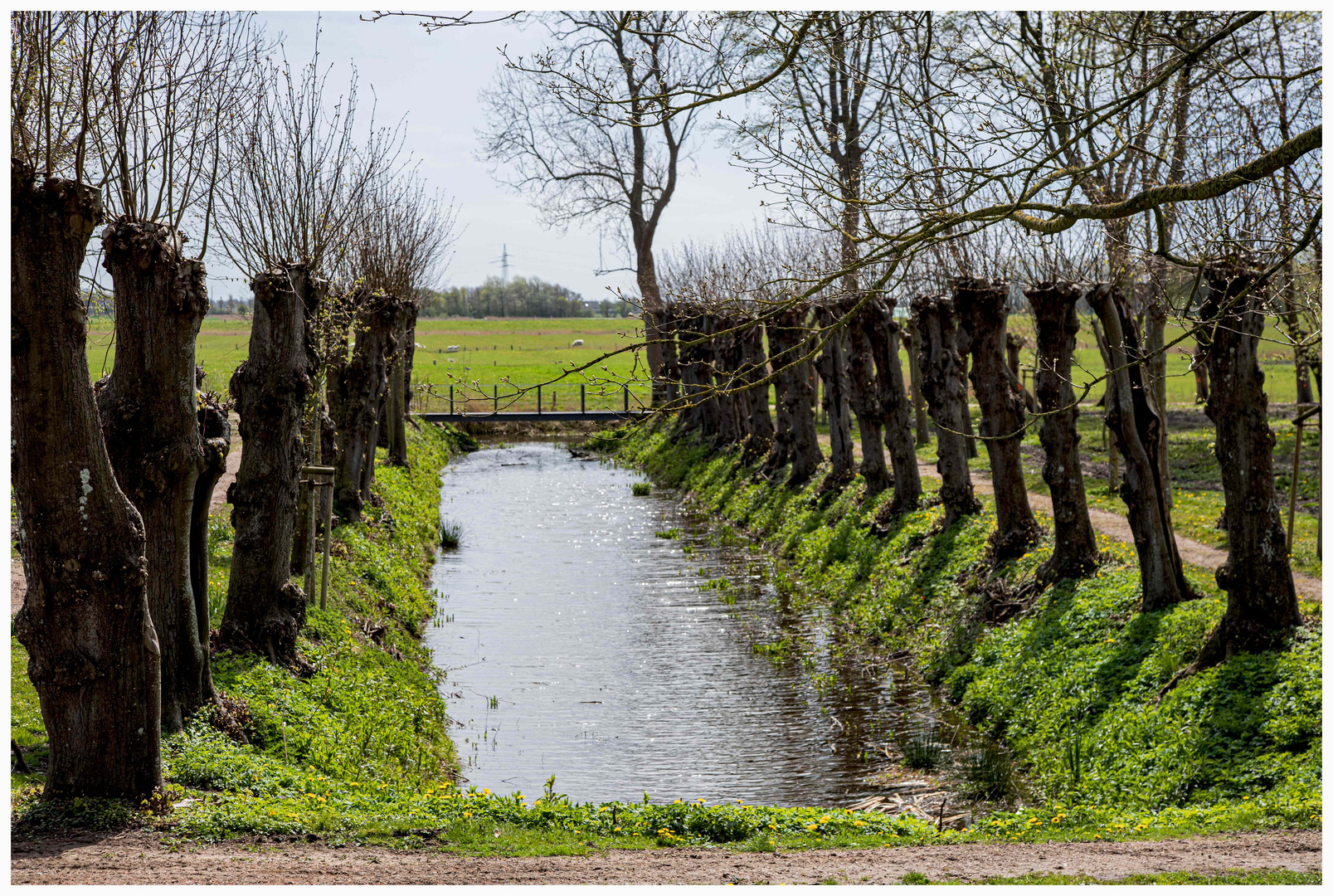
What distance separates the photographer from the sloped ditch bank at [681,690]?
31.5ft

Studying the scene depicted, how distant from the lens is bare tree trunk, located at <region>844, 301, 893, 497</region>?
19562 millimetres

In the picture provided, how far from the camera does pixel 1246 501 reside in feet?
32.7

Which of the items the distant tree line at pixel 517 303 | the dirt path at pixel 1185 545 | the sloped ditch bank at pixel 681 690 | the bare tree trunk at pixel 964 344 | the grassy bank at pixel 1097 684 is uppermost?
the distant tree line at pixel 517 303

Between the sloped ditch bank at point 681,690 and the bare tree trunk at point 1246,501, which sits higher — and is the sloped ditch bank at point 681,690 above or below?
below

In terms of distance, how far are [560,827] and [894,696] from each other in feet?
18.0

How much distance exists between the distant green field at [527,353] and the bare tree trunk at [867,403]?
7.36 meters

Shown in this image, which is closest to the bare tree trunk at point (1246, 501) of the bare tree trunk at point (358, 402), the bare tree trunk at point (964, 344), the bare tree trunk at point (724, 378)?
the bare tree trunk at point (964, 344)

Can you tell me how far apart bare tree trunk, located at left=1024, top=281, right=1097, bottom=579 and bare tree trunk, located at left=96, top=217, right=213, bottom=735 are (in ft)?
29.4

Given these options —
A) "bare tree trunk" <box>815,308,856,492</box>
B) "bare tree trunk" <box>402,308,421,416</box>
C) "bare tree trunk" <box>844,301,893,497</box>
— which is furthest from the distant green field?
"bare tree trunk" <box>844,301,893,497</box>

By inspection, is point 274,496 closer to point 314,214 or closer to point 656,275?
point 314,214

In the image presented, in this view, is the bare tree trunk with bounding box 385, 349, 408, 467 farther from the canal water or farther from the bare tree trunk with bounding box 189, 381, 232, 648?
the bare tree trunk with bounding box 189, 381, 232, 648

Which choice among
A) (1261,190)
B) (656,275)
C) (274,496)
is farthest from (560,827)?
(656,275)

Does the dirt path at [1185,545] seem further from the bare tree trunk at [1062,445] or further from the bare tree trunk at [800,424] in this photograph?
the bare tree trunk at [800,424]

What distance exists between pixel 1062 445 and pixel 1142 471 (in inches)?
68.2
